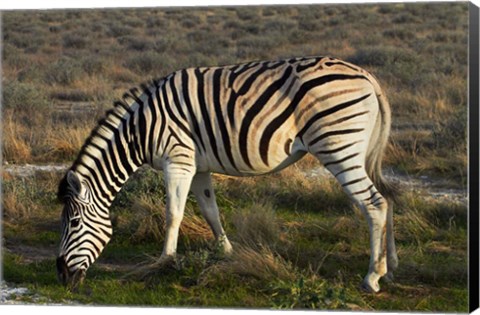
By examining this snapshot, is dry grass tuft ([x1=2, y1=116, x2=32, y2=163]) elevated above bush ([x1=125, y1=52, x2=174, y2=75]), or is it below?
below

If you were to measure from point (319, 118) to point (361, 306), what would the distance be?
1.58 meters

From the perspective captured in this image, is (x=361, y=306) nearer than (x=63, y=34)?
Yes

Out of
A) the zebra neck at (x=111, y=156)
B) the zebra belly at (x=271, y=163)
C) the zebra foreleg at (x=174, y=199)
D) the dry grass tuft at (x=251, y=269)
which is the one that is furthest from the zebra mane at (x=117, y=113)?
the dry grass tuft at (x=251, y=269)

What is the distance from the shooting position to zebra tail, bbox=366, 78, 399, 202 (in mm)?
7902

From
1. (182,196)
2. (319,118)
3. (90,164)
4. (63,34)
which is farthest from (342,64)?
(63,34)

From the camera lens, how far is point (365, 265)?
8398 millimetres

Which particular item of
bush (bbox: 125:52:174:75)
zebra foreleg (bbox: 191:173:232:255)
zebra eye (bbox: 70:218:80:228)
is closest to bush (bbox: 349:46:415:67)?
bush (bbox: 125:52:174:75)

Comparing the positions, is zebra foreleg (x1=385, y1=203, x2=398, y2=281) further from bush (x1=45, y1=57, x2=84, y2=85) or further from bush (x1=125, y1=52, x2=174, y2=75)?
bush (x1=45, y1=57, x2=84, y2=85)

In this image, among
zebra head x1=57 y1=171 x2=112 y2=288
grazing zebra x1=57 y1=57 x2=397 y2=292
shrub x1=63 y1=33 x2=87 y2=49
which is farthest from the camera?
shrub x1=63 y1=33 x2=87 y2=49

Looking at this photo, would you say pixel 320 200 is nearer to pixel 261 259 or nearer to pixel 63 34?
pixel 261 259

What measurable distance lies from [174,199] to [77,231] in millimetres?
904

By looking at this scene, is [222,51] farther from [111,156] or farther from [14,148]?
[111,156]

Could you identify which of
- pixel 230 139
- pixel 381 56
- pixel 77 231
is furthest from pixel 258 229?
pixel 381 56

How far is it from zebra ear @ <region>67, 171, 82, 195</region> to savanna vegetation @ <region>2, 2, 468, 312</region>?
2.87 ft
